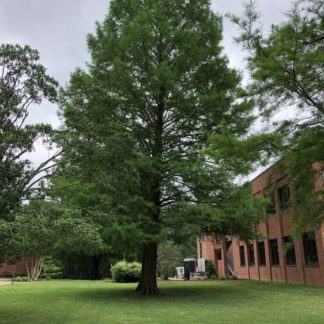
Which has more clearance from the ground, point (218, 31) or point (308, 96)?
point (218, 31)

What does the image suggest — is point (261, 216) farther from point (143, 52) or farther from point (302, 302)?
point (143, 52)

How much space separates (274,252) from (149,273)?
44.4 feet

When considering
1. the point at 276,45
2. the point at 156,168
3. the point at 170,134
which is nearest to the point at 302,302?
the point at 156,168

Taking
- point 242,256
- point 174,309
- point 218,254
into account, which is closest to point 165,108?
point 174,309

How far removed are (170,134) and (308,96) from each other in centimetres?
1278

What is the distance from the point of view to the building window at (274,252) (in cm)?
2967

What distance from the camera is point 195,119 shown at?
19.4 metres

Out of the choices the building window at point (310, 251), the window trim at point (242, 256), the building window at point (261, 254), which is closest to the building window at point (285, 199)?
the building window at point (310, 251)

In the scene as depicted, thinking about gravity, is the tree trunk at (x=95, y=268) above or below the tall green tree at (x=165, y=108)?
below

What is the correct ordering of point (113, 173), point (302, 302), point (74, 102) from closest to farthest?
point (113, 173) → point (74, 102) → point (302, 302)

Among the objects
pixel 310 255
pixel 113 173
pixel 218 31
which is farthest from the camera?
pixel 310 255

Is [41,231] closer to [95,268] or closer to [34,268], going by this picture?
[95,268]

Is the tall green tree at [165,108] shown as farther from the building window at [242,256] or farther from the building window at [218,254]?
the building window at [218,254]

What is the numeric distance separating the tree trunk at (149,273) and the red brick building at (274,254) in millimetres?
2836
